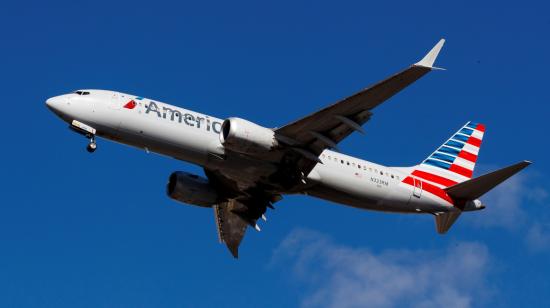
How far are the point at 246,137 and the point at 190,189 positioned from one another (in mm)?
8478

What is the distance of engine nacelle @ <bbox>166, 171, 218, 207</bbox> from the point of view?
53.0m

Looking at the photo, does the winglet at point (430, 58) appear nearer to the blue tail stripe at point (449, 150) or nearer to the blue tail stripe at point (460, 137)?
the blue tail stripe at point (449, 150)

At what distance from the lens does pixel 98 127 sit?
4591cm

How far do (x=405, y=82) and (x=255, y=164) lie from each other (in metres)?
9.40

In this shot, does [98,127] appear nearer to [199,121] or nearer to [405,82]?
[199,121]

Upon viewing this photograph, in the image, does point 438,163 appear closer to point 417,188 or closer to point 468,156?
point 468,156

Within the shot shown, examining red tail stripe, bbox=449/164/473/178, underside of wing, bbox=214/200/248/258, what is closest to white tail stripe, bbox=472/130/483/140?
red tail stripe, bbox=449/164/473/178

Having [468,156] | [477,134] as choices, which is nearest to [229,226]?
[468,156]

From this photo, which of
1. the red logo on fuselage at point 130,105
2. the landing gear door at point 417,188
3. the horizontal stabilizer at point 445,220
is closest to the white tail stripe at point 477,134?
the horizontal stabilizer at point 445,220

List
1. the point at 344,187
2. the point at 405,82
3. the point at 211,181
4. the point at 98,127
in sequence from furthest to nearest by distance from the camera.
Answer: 1. the point at 211,181
2. the point at 344,187
3. the point at 98,127
4. the point at 405,82

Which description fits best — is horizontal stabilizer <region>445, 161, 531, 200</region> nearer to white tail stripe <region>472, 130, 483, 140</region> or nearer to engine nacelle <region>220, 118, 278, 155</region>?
white tail stripe <region>472, 130, 483, 140</region>

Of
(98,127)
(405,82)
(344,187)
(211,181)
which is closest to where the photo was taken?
(405,82)

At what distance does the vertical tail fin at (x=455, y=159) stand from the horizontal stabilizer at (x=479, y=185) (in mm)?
1476

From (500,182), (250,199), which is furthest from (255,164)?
(500,182)
